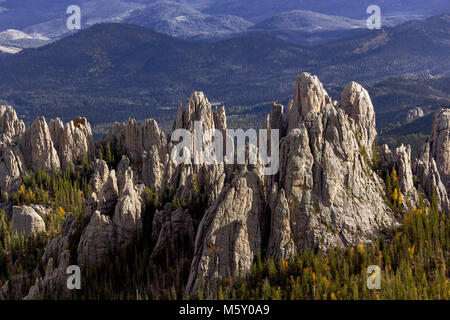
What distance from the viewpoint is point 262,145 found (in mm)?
69938

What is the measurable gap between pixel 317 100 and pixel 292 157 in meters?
20.1

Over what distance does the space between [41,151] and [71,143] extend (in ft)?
17.8

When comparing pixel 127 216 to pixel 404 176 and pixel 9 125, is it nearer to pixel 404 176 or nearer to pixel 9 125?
pixel 404 176

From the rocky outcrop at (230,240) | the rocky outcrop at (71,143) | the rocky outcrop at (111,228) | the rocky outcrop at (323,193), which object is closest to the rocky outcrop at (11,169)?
the rocky outcrop at (71,143)

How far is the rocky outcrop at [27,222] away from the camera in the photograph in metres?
83.6

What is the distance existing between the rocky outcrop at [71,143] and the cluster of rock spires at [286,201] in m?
23.7

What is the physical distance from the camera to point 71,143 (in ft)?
350

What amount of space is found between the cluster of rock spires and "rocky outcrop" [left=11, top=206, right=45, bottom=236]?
1.26 feet

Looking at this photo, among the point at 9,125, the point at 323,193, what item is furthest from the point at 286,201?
the point at 9,125

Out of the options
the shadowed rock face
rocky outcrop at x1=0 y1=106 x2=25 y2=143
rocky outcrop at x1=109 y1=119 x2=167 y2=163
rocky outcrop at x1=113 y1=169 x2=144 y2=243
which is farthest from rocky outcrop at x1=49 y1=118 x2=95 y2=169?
the shadowed rock face

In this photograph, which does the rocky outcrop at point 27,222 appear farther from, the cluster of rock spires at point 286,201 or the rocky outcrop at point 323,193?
the rocky outcrop at point 323,193

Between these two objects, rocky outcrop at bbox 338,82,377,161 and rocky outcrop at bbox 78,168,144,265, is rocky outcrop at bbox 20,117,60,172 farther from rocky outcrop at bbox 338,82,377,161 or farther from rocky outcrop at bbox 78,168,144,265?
rocky outcrop at bbox 338,82,377,161
